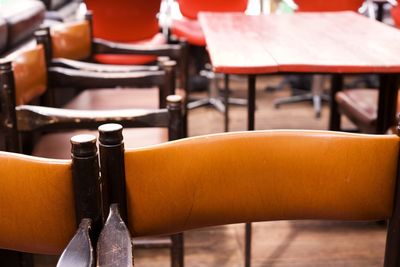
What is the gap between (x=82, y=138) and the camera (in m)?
0.78

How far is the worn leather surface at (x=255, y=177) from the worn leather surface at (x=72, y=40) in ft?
4.58

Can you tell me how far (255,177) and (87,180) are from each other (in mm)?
280

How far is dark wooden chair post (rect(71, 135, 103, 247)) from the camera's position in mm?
776

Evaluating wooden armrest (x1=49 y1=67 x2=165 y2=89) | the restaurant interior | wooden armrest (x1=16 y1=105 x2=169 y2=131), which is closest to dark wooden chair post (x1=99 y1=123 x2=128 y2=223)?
the restaurant interior

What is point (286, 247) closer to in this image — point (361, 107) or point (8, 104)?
point (361, 107)

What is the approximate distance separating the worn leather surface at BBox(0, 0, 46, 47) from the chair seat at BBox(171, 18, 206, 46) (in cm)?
92

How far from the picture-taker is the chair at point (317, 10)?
3.16 m

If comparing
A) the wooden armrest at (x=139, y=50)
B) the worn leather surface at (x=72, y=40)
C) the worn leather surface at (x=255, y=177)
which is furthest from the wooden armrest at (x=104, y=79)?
the worn leather surface at (x=255, y=177)

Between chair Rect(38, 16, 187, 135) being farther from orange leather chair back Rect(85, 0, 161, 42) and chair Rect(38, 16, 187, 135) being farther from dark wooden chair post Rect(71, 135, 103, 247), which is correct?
dark wooden chair post Rect(71, 135, 103, 247)

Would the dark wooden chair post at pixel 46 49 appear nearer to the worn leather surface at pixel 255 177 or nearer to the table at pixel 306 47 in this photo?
the table at pixel 306 47

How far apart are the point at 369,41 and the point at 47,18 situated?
2.19 meters

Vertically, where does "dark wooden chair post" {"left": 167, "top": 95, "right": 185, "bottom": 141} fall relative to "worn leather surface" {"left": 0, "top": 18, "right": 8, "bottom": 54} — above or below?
below

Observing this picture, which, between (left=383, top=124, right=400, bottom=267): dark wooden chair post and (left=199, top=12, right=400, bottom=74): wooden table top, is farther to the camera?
(left=199, top=12, right=400, bottom=74): wooden table top

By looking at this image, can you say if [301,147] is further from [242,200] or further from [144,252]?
[144,252]
